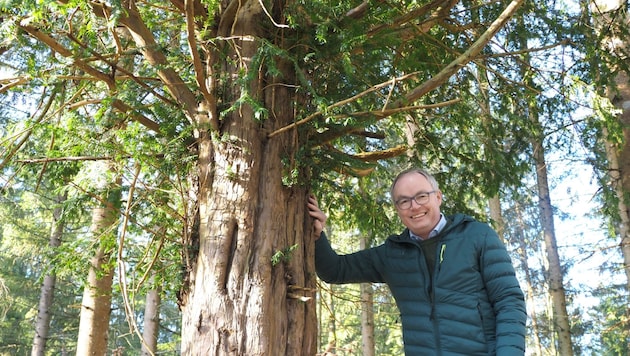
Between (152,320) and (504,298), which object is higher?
(152,320)

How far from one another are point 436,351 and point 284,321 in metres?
0.84

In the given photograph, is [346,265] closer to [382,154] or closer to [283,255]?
[283,255]

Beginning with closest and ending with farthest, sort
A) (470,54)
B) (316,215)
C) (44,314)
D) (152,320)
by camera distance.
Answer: (470,54)
(316,215)
(152,320)
(44,314)

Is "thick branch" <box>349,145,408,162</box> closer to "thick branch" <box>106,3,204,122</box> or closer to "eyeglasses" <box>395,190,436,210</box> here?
"eyeglasses" <box>395,190,436,210</box>

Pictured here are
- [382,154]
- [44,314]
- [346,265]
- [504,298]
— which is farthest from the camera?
[44,314]

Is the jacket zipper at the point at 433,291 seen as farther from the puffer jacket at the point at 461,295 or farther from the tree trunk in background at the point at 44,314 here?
the tree trunk in background at the point at 44,314

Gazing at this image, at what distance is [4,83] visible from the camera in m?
3.03

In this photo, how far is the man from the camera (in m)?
2.65

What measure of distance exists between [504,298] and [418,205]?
2.29 ft

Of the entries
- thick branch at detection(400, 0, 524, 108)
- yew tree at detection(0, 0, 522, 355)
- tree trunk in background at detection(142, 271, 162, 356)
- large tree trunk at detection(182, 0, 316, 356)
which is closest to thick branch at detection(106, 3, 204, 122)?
yew tree at detection(0, 0, 522, 355)

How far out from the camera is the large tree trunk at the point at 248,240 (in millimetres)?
2459

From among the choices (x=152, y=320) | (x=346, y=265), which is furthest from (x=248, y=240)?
(x=152, y=320)

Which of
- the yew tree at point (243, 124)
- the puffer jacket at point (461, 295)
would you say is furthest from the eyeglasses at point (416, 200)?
the yew tree at point (243, 124)

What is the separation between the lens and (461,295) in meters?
2.75
